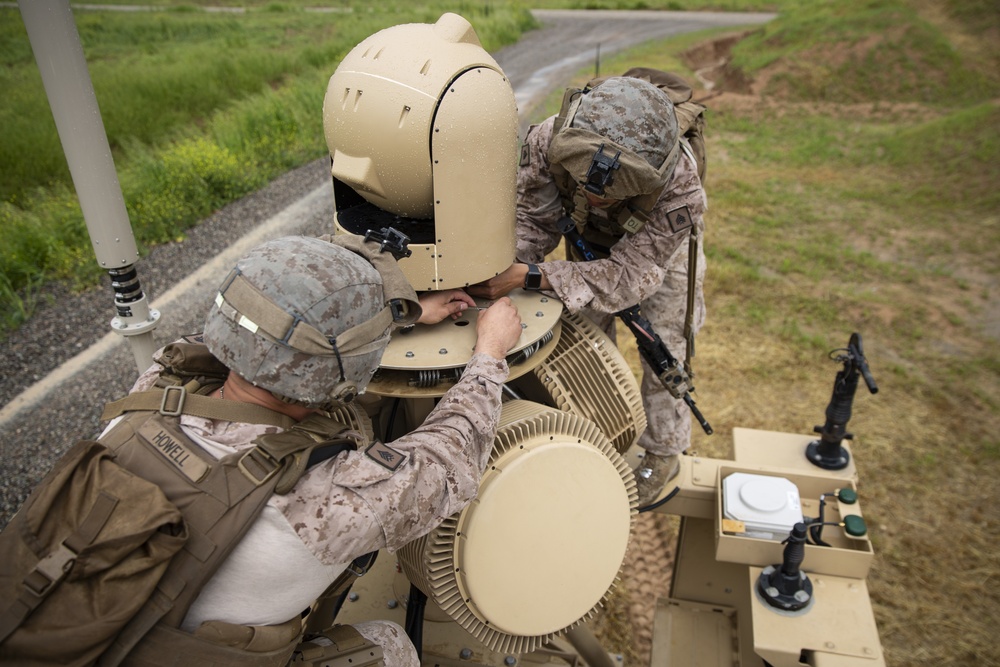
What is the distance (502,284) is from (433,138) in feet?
2.16

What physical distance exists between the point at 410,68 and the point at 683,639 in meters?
2.98

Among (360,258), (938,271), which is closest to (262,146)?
(938,271)

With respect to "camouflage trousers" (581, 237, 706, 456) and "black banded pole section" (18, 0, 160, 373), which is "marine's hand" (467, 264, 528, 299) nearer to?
"camouflage trousers" (581, 237, 706, 456)

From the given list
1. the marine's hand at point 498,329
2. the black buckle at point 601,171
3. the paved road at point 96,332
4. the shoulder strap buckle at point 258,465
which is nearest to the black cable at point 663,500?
the marine's hand at point 498,329

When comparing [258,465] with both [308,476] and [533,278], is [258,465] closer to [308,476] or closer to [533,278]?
[308,476]

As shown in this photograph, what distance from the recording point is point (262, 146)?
402 inches

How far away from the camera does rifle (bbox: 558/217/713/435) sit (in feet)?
10.2

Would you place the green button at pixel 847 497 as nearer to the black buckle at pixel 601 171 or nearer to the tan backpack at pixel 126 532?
the black buckle at pixel 601 171

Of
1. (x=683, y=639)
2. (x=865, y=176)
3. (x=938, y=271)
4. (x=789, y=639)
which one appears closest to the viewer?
(x=789, y=639)

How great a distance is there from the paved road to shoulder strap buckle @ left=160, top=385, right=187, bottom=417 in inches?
149

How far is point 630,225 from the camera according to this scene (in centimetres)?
285

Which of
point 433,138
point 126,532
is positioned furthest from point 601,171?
point 126,532

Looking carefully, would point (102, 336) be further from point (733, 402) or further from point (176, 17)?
point (176, 17)

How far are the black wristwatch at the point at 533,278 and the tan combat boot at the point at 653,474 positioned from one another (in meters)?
1.29
